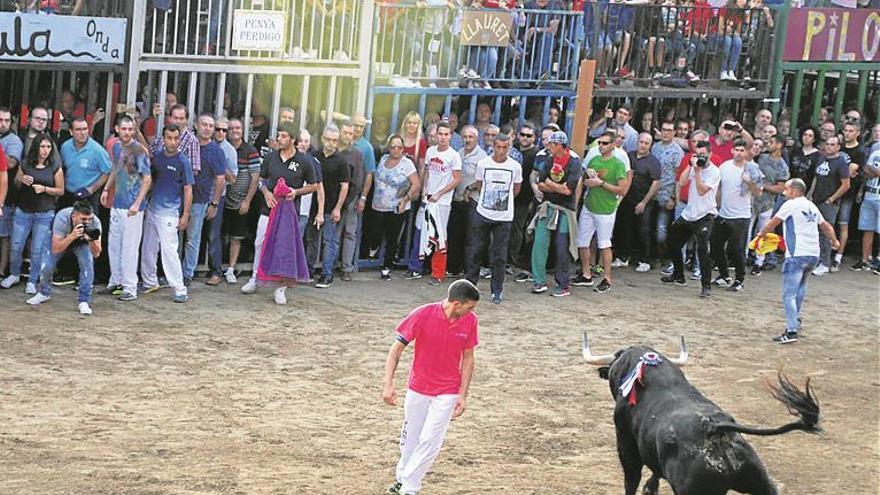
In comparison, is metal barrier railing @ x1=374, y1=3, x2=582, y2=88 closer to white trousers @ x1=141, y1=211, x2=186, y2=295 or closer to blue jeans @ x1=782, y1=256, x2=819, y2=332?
white trousers @ x1=141, y1=211, x2=186, y2=295

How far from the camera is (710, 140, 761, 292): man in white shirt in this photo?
57.7 feet

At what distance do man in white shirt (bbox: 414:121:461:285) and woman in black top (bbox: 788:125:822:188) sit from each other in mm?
4826

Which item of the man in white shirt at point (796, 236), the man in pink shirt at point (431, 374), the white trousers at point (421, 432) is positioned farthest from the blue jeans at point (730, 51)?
the white trousers at point (421, 432)

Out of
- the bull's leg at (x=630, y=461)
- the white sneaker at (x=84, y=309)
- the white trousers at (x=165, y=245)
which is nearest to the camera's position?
the bull's leg at (x=630, y=461)

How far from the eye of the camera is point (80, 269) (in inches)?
558

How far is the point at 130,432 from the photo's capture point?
11031 millimetres

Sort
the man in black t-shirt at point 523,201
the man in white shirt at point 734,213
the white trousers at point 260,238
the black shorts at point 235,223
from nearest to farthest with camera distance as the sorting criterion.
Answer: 1. the white trousers at point 260,238
2. the black shorts at point 235,223
3. the man in black t-shirt at point 523,201
4. the man in white shirt at point 734,213

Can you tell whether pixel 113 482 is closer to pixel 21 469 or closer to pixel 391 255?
pixel 21 469

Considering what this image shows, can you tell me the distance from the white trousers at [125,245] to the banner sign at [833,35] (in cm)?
976

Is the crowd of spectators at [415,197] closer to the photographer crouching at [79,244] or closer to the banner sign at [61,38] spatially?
the photographer crouching at [79,244]

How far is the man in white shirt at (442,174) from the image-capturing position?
1669 cm

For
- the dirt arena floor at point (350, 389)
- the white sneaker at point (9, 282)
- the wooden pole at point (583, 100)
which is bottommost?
the dirt arena floor at point (350, 389)

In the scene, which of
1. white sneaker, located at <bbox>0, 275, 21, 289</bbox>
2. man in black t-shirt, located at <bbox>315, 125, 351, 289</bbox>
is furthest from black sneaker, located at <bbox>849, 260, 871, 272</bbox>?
white sneaker, located at <bbox>0, 275, 21, 289</bbox>

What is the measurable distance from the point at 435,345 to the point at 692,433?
1.76 meters
